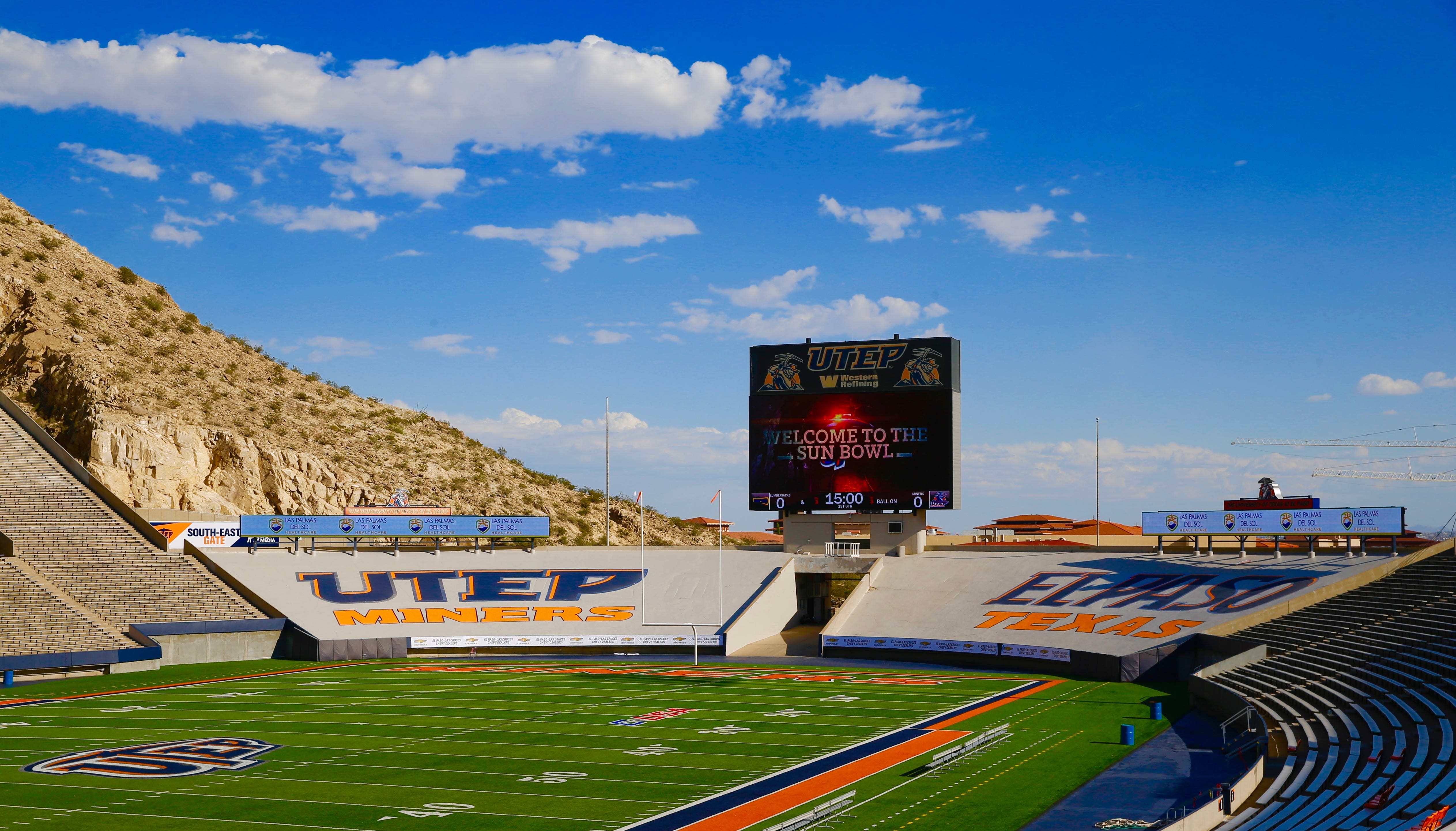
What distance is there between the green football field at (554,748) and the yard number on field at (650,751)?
9cm

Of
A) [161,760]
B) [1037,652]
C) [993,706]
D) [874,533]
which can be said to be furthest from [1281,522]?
[161,760]

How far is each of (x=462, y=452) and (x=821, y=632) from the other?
4844 centimetres

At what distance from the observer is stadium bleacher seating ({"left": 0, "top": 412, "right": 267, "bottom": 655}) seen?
Result: 39.5 meters

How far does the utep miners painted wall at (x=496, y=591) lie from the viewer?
4662cm

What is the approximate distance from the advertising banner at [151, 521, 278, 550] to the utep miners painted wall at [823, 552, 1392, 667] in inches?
1084

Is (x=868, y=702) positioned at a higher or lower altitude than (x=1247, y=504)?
lower

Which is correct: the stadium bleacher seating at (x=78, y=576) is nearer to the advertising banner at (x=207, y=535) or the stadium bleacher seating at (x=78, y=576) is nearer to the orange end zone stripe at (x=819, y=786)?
the advertising banner at (x=207, y=535)

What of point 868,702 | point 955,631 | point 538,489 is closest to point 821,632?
point 955,631

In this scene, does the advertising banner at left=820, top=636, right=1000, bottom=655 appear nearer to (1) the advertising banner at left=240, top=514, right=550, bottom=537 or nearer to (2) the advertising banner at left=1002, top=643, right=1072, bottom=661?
(2) the advertising banner at left=1002, top=643, right=1072, bottom=661

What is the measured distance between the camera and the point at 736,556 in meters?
53.8

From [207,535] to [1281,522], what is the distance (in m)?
45.9

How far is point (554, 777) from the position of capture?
22.5 metres

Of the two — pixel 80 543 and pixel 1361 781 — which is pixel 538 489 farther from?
pixel 1361 781

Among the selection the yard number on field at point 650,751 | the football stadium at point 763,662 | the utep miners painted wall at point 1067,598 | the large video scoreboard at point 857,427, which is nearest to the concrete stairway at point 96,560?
the football stadium at point 763,662
